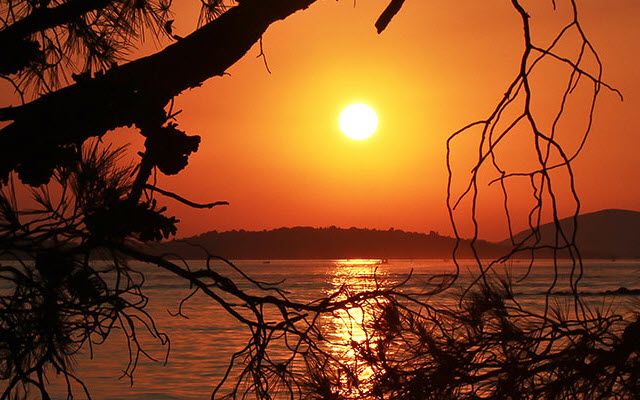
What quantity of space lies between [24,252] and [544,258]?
488 ft

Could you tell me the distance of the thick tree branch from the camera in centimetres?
199

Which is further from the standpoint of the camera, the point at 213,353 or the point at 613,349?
the point at 213,353

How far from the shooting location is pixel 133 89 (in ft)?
6.96

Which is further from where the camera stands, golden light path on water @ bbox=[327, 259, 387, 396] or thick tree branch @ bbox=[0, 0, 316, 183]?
golden light path on water @ bbox=[327, 259, 387, 396]

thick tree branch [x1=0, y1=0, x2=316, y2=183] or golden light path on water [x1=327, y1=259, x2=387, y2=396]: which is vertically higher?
thick tree branch [x1=0, y1=0, x2=316, y2=183]

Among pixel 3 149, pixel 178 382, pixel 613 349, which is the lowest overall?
pixel 178 382

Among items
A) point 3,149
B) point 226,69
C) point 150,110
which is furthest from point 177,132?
point 3,149

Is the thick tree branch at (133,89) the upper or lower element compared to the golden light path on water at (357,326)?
upper

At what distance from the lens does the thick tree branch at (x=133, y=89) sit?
1.99m

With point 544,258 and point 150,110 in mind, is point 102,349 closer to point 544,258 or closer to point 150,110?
point 150,110

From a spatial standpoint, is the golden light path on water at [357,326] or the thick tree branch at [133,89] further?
the golden light path on water at [357,326]

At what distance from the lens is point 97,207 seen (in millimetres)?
2084

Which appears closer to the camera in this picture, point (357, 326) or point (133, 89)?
point (133, 89)

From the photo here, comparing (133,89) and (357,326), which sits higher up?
(133,89)
